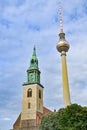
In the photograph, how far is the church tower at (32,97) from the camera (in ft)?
314

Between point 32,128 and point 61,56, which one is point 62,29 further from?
point 32,128

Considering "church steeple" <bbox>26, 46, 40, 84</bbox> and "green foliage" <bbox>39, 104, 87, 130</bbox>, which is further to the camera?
"church steeple" <bbox>26, 46, 40, 84</bbox>

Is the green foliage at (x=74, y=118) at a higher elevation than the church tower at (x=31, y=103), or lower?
lower

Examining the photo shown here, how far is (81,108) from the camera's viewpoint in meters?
46.9

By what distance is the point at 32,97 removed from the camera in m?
99.4

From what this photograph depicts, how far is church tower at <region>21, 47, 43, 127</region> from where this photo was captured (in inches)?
3770

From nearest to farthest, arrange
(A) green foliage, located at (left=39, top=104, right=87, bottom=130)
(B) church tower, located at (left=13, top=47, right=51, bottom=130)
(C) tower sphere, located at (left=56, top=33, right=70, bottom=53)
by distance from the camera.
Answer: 1. (A) green foliage, located at (left=39, top=104, right=87, bottom=130)
2. (B) church tower, located at (left=13, top=47, right=51, bottom=130)
3. (C) tower sphere, located at (left=56, top=33, right=70, bottom=53)

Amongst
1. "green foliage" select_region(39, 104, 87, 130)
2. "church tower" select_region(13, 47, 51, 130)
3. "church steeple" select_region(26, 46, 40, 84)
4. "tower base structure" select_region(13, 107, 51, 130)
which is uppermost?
"church steeple" select_region(26, 46, 40, 84)

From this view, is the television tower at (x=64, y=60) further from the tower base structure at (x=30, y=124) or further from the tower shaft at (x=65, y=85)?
the tower base structure at (x=30, y=124)

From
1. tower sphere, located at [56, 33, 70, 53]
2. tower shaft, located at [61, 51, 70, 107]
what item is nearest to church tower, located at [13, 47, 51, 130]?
tower shaft, located at [61, 51, 70, 107]

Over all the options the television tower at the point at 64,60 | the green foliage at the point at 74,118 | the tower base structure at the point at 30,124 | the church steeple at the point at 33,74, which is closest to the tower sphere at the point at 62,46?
the television tower at the point at 64,60

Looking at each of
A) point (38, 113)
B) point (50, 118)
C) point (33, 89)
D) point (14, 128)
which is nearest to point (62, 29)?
point (33, 89)

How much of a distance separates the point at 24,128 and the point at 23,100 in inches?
405

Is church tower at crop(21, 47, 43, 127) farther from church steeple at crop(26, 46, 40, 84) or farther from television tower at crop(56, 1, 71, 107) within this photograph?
television tower at crop(56, 1, 71, 107)
